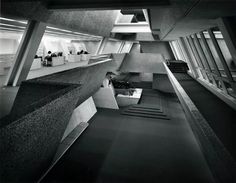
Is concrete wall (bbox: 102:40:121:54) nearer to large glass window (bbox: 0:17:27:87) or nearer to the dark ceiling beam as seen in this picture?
large glass window (bbox: 0:17:27:87)

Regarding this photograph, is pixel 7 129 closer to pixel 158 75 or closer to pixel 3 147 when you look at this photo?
pixel 3 147

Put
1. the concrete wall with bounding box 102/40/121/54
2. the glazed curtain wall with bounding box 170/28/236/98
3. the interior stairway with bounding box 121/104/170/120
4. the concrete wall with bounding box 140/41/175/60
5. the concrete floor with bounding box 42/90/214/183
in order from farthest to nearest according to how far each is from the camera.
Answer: the concrete wall with bounding box 140/41/175/60
the concrete wall with bounding box 102/40/121/54
the interior stairway with bounding box 121/104/170/120
the concrete floor with bounding box 42/90/214/183
the glazed curtain wall with bounding box 170/28/236/98

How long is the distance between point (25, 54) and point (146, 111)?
762 cm

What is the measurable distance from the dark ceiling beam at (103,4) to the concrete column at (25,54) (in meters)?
0.66

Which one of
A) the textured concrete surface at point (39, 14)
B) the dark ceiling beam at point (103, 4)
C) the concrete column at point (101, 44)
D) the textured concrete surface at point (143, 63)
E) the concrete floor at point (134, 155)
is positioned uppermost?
the concrete column at point (101, 44)

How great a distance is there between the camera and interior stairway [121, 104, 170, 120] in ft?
30.9

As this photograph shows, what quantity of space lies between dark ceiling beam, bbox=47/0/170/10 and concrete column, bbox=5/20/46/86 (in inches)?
26.0

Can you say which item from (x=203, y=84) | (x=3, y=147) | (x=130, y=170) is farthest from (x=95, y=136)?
(x=3, y=147)

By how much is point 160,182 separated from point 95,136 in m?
3.22

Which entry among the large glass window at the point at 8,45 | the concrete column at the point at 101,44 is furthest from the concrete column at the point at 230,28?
the concrete column at the point at 101,44

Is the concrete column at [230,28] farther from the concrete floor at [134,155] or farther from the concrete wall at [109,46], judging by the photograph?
the concrete wall at [109,46]

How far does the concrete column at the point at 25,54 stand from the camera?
3.69 metres

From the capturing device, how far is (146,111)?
33.5ft

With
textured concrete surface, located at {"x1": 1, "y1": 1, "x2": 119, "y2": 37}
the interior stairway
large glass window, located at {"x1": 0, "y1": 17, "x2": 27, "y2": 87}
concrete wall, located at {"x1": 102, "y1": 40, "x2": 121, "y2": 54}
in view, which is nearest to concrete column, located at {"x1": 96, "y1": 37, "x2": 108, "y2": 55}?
concrete wall, located at {"x1": 102, "y1": 40, "x2": 121, "y2": 54}
